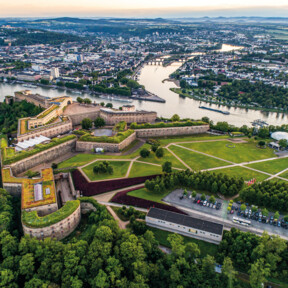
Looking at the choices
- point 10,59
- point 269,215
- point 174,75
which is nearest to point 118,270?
point 269,215

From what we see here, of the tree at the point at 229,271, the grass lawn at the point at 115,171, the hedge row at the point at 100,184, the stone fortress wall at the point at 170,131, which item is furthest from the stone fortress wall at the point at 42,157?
the tree at the point at 229,271

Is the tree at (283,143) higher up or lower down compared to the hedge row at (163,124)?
lower down

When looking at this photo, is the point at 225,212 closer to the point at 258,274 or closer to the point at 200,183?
the point at 200,183

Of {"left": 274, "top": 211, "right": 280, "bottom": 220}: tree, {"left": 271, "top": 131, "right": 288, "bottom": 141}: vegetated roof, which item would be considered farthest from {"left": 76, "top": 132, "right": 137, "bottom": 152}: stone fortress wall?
{"left": 271, "top": 131, "right": 288, "bottom": 141}: vegetated roof

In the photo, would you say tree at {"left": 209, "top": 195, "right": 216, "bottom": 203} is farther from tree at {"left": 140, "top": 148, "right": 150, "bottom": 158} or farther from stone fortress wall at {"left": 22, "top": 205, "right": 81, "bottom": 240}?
stone fortress wall at {"left": 22, "top": 205, "right": 81, "bottom": 240}

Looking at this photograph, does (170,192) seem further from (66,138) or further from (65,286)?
(66,138)

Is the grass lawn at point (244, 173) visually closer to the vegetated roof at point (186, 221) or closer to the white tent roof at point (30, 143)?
the vegetated roof at point (186, 221)

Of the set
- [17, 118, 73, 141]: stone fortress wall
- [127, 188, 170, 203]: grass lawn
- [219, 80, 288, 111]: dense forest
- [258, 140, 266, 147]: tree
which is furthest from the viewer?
Result: [219, 80, 288, 111]: dense forest
